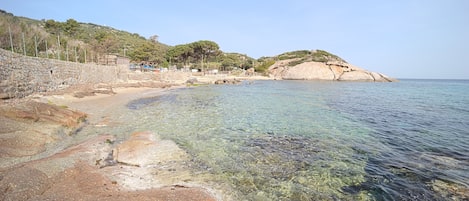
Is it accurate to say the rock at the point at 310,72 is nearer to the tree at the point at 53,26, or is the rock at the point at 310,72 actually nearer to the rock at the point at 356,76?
the rock at the point at 356,76

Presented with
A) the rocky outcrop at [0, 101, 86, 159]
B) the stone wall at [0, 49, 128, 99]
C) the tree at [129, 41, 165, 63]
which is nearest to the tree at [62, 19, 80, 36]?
the tree at [129, 41, 165, 63]

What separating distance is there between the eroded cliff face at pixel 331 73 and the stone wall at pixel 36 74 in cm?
5970

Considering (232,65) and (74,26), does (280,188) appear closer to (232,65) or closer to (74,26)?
(74,26)

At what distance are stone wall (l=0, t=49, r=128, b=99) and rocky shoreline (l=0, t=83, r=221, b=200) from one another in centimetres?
456

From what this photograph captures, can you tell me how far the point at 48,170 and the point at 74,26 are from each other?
226ft

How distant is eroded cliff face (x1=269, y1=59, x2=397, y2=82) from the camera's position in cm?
6681

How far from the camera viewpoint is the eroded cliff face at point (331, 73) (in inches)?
2630

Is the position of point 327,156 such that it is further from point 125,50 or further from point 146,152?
point 125,50

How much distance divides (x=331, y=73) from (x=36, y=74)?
69.6 m

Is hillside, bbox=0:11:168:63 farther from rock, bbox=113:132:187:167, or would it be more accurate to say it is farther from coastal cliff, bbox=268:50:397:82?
coastal cliff, bbox=268:50:397:82

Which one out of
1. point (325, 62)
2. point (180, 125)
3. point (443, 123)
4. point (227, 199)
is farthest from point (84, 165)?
point (325, 62)

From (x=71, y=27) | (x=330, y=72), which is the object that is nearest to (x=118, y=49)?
(x=71, y=27)

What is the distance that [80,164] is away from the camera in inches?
221

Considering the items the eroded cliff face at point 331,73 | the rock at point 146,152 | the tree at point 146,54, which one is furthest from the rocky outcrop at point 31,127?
the eroded cliff face at point 331,73
